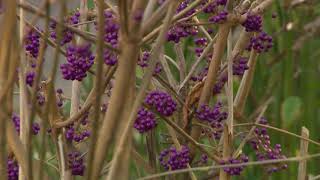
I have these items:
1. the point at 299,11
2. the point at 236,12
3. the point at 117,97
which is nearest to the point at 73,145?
the point at 236,12

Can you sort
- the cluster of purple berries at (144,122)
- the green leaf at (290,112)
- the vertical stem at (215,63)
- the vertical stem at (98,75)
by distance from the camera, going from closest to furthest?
the vertical stem at (98,75)
the cluster of purple berries at (144,122)
the vertical stem at (215,63)
the green leaf at (290,112)

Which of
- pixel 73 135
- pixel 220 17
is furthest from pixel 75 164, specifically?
pixel 220 17

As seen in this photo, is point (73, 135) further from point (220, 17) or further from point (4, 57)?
point (4, 57)

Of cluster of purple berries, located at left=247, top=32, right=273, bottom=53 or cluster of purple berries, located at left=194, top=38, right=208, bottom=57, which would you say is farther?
cluster of purple berries, located at left=194, top=38, right=208, bottom=57

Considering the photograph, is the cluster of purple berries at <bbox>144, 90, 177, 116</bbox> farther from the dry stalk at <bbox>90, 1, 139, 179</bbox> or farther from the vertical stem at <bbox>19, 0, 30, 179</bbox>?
the dry stalk at <bbox>90, 1, 139, 179</bbox>

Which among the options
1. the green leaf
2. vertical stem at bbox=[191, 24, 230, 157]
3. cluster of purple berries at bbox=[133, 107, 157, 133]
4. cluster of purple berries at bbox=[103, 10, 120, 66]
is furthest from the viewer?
the green leaf

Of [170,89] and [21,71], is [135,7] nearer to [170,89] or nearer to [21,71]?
[21,71]

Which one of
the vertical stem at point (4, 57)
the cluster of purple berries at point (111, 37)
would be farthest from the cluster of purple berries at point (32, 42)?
the vertical stem at point (4, 57)

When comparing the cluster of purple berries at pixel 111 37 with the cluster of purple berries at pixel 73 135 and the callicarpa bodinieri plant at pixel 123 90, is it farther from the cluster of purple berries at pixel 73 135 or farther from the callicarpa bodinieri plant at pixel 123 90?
the cluster of purple berries at pixel 73 135

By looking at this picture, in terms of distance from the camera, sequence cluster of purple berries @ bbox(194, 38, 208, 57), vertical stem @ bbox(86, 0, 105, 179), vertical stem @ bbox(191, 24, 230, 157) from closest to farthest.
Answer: vertical stem @ bbox(86, 0, 105, 179) < vertical stem @ bbox(191, 24, 230, 157) < cluster of purple berries @ bbox(194, 38, 208, 57)

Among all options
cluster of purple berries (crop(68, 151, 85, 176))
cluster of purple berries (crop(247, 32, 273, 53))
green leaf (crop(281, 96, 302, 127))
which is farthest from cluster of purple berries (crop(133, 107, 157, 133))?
green leaf (crop(281, 96, 302, 127))
